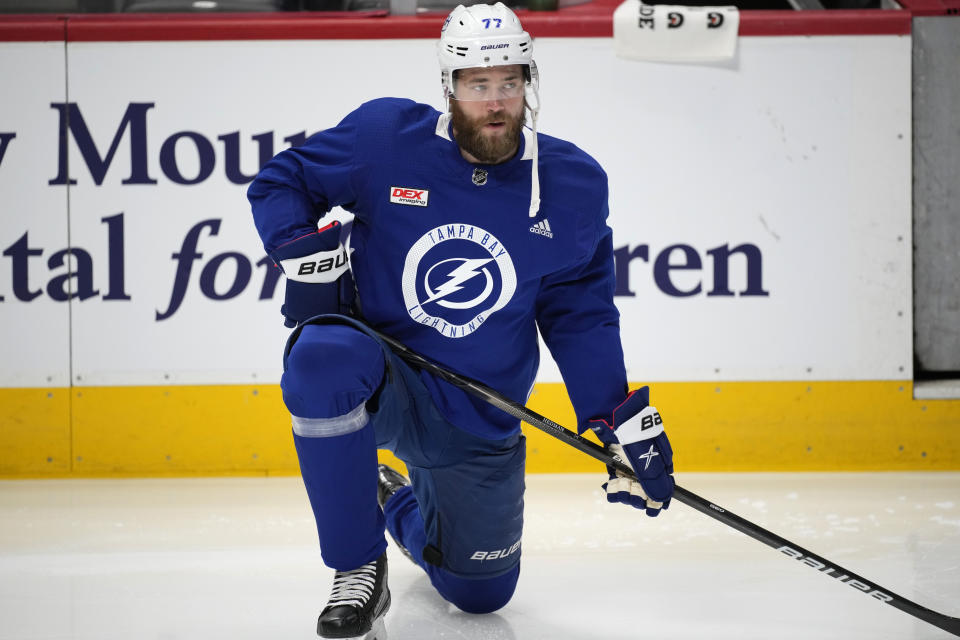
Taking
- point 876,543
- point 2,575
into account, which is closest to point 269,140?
point 2,575

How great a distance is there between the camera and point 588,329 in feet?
6.63

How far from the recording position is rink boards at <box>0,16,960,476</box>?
10.9 ft

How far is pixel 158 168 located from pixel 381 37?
2.68ft

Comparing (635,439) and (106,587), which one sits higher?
(635,439)

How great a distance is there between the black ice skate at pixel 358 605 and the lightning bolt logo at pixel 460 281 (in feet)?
1.59

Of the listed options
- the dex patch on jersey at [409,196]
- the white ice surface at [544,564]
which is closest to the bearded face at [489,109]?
the dex patch on jersey at [409,196]

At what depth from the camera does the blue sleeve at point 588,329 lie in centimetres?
199

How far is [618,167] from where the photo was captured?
11.0ft

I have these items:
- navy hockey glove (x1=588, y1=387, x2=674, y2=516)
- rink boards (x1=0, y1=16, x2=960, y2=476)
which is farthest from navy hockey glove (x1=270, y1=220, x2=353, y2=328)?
rink boards (x1=0, y1=16, x2=960, y2=476)

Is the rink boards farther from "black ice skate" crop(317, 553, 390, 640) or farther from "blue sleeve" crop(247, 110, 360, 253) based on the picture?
"black ice skate" crop(317, 553, 390, 640)

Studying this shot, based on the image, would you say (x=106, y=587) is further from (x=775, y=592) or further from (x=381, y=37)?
(x=381, y=37)

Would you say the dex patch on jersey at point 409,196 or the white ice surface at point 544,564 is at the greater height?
the dex patch on jersey at point 409,196

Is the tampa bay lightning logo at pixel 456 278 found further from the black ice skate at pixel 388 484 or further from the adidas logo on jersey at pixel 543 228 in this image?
the black ice skate at pixel 388 484

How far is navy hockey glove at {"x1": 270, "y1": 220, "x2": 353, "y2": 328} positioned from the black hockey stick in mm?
128
